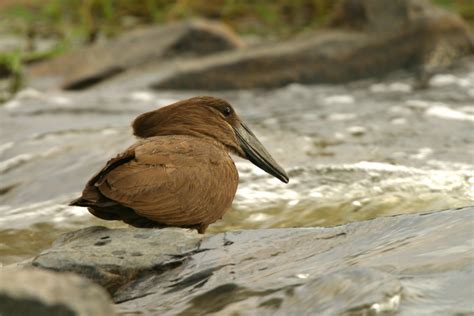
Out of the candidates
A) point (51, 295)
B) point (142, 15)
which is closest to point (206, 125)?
point (51, 295)

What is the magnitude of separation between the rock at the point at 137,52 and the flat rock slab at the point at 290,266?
6.03m

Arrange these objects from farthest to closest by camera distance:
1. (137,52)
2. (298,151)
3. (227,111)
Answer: (137,52) → (298,151) → (227,111)

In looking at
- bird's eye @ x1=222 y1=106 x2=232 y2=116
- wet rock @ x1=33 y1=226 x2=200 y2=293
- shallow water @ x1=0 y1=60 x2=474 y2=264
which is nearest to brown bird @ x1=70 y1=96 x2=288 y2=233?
wet rock @ x1=33 y1=226 x2=200 y2=293

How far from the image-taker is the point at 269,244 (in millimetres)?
4152

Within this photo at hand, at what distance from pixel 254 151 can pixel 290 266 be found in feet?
4.59

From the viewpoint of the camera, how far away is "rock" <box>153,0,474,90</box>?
9.44 m

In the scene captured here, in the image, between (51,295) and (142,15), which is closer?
(51,295)

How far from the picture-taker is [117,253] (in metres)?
3.96

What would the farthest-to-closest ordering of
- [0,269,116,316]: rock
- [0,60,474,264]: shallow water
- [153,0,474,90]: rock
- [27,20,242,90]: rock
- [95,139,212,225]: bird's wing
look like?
1. [27,20,242,90]: rock
2. [153,0,474,90]: rock
3. [0,60,474,264]: shallow water
4. [95,139,212,225]: bird's wing
5. [0,269,116,316]: rock

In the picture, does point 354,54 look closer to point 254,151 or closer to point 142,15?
point 142,15

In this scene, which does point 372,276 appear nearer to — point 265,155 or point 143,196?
point 143,196

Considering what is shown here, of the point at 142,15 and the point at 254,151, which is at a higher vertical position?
the point at 254,151

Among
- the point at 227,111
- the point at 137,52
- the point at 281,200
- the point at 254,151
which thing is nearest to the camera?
the point at 227,111

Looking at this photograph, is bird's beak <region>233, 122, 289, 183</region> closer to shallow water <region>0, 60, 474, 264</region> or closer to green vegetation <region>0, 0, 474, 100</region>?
shallow water <region>0, 60, 474, 264</region>
